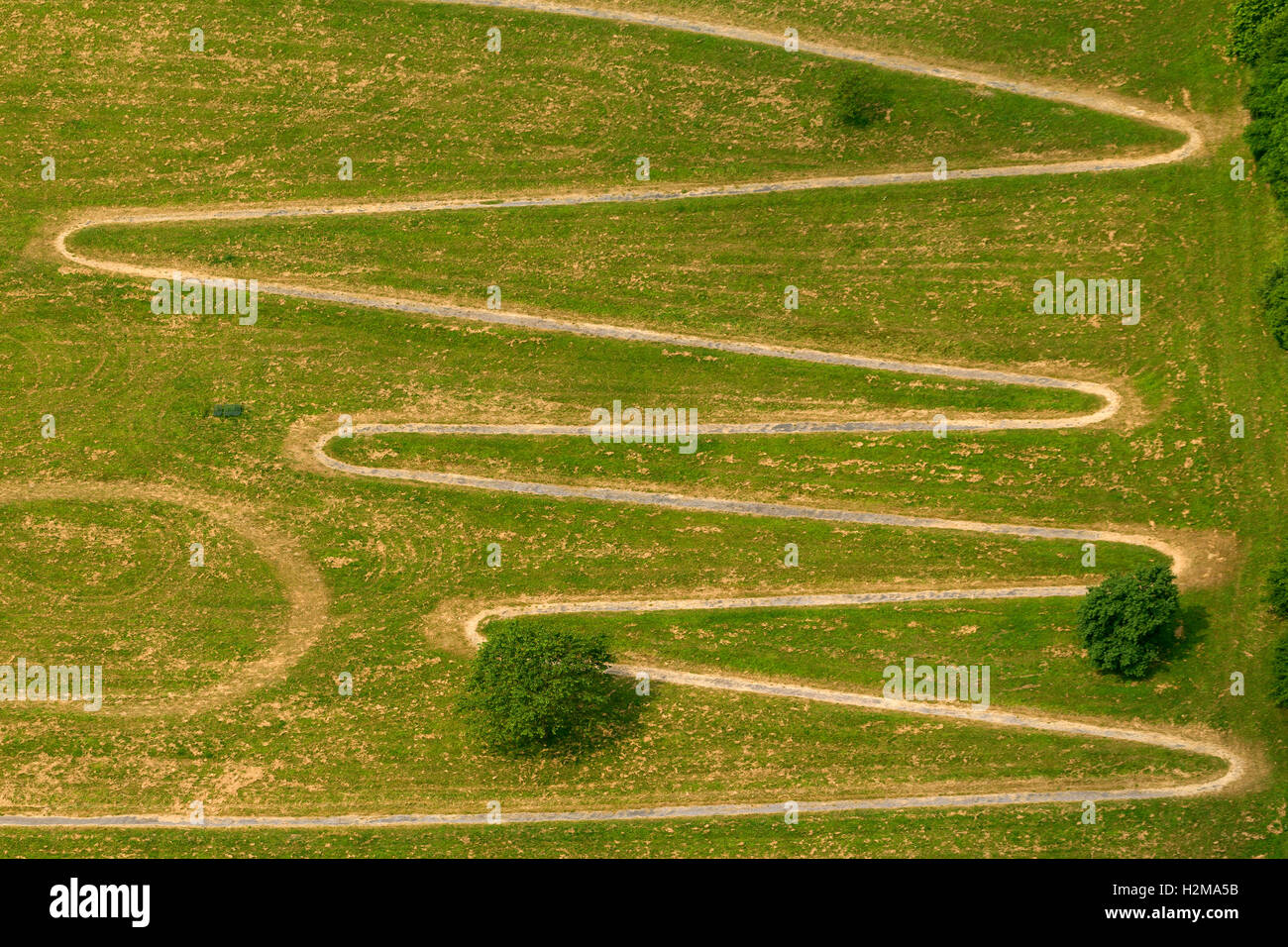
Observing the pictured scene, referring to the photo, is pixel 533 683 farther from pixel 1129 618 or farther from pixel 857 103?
pixel 857 103

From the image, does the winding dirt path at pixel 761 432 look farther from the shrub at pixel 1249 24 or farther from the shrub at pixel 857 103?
the shrub at pixel 1249 24

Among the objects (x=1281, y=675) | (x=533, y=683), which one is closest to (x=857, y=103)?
(x=533, y=683)

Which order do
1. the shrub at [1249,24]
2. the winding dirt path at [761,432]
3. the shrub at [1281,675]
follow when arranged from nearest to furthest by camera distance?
the shrub at [1281,675], the winding dirt path at [761,432], the shrub at [1249,24]

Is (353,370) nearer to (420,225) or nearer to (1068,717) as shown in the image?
(420,225)

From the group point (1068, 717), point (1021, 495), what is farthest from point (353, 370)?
point (1068, 717)

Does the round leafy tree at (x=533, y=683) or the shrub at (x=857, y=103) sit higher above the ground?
the shrub at (x=857, y=103)

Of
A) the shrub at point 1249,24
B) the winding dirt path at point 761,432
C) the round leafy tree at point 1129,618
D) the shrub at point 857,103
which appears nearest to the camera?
the round leafy tree at point 1129,618

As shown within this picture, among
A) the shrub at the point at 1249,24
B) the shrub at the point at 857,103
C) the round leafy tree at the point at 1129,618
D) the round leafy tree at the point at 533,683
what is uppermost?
the shrub at the point at 1249,24

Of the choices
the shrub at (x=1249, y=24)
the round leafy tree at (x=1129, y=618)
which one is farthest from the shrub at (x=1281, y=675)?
the shrub at (x=1249, y=24)
